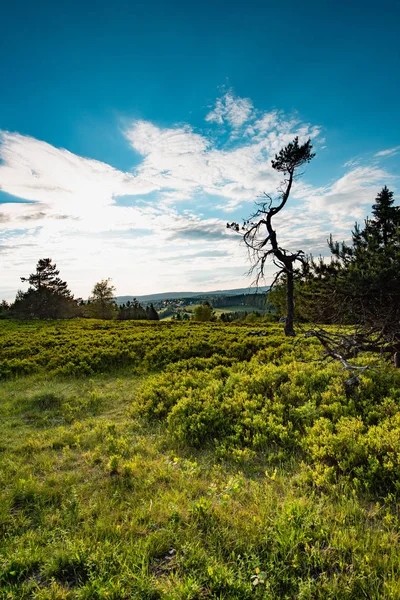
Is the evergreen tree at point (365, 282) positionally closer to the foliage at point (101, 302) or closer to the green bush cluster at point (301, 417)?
the green bush cluster at point (301, 417)

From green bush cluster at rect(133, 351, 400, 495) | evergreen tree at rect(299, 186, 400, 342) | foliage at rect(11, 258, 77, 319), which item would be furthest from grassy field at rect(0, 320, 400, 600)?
foliage at rect(11, 258, 77, 319)

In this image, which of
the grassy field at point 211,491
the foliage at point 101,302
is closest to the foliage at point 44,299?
the foliage at point 101,302

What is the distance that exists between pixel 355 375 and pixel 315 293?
2958 mm

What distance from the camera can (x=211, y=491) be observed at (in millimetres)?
4301

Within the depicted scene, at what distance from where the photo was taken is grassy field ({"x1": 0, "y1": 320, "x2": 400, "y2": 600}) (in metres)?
3.02

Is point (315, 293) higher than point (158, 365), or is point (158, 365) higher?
point (315, 293)

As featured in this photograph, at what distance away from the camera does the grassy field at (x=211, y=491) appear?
3.02 meters

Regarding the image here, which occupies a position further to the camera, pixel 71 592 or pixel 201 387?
pixel 201 387

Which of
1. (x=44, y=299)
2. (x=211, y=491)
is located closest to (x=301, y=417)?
(x=211, y=491)

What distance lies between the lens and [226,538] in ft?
11.6

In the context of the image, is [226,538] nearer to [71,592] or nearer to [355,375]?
[71,592]

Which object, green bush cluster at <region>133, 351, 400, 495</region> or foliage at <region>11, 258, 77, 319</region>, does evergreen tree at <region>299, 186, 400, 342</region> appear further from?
foliage at <region>11, 258, 77, 319</region>

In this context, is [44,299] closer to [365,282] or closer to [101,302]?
[101,302]

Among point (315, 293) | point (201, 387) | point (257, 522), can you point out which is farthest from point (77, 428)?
point (315, 293)
